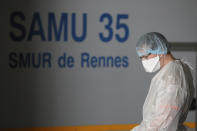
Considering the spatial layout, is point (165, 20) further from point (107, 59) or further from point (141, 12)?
point (107, 59)

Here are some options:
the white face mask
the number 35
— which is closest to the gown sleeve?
the white face mask

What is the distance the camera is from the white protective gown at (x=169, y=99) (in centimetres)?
177

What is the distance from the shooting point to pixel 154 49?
198 cm

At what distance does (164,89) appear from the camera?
5.96 ft

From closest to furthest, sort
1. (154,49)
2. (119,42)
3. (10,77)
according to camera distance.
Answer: (154,49) < (10,77) < (119,42)

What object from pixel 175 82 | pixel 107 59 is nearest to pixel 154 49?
pixel 175 82

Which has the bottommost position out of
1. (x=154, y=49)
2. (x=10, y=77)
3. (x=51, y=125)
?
(x=51, y=125)

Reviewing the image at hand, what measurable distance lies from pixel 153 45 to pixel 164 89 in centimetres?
31

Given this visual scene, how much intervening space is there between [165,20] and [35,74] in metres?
1.62

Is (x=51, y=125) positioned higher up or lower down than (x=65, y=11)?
lower down

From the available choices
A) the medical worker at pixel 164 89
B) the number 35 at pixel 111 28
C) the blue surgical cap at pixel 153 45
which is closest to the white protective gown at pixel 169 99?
the medical worker at pixel 164 89

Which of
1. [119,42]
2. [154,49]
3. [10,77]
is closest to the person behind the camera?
[154,49]

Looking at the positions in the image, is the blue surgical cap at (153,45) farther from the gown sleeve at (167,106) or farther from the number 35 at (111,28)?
the number 35 at (111,28)

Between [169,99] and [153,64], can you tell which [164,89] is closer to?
[169,99]
